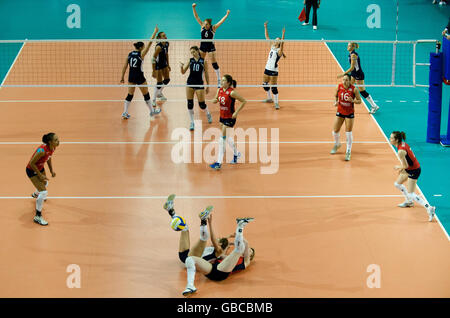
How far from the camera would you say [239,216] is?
12.1 meters

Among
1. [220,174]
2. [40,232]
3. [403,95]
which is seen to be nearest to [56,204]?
[40,232]

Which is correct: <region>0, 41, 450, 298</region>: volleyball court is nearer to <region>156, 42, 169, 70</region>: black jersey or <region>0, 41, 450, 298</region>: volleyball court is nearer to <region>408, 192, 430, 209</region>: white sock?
<region>408, 192, 430, 209</region>: white sock

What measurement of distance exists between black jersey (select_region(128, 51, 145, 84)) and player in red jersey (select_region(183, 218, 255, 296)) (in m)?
7.31

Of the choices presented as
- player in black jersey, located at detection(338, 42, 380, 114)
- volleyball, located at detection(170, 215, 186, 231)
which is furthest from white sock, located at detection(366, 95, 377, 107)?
volleyball, located at detection(170, 215, 186, 231)

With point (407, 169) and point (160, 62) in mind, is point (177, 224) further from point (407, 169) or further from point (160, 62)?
point (160, 62)

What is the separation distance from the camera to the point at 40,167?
11.7 metres

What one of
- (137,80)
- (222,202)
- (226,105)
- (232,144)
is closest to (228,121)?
(226,105)

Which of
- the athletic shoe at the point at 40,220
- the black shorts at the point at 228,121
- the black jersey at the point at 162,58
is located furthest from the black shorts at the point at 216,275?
the black jersey at the point at 162,58

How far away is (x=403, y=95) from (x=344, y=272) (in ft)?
32.3

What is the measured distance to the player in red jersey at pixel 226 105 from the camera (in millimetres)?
13609

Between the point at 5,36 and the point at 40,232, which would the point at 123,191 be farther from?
the point at 5,36

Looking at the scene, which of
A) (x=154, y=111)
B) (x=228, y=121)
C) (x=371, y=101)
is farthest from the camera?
(x=371, y=101)

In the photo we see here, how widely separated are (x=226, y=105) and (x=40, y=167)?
4284mm

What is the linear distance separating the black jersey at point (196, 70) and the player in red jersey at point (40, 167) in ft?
16.5
